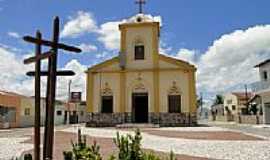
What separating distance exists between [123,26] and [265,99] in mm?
16110

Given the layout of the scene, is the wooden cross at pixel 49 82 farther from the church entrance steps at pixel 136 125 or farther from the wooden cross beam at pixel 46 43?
the church entrance steps at pixel 136 125

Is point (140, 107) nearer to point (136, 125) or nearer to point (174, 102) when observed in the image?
point (136, 125)

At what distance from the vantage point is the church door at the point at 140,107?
30.3 metres

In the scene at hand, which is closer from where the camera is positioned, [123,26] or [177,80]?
[177,80]

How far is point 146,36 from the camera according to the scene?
31469 millimetres

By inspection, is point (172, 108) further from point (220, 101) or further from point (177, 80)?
point (220, 101)

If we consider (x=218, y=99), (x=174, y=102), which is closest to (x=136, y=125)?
(x=174, y=102)

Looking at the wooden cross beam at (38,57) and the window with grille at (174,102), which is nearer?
the wooden cross beam at (38,57)

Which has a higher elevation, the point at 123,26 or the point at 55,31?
the point at 123,26

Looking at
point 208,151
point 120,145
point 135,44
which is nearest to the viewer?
point 120,145

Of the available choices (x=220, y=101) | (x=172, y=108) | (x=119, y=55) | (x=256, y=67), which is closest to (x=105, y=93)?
(x=119, y=55)

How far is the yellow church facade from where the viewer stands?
29.5 meters

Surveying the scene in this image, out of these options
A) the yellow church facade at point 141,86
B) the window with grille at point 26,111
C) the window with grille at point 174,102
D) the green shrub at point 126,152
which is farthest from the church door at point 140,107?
the green shrub at point 126,152

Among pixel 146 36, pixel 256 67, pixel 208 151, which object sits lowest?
pixel 208 151
